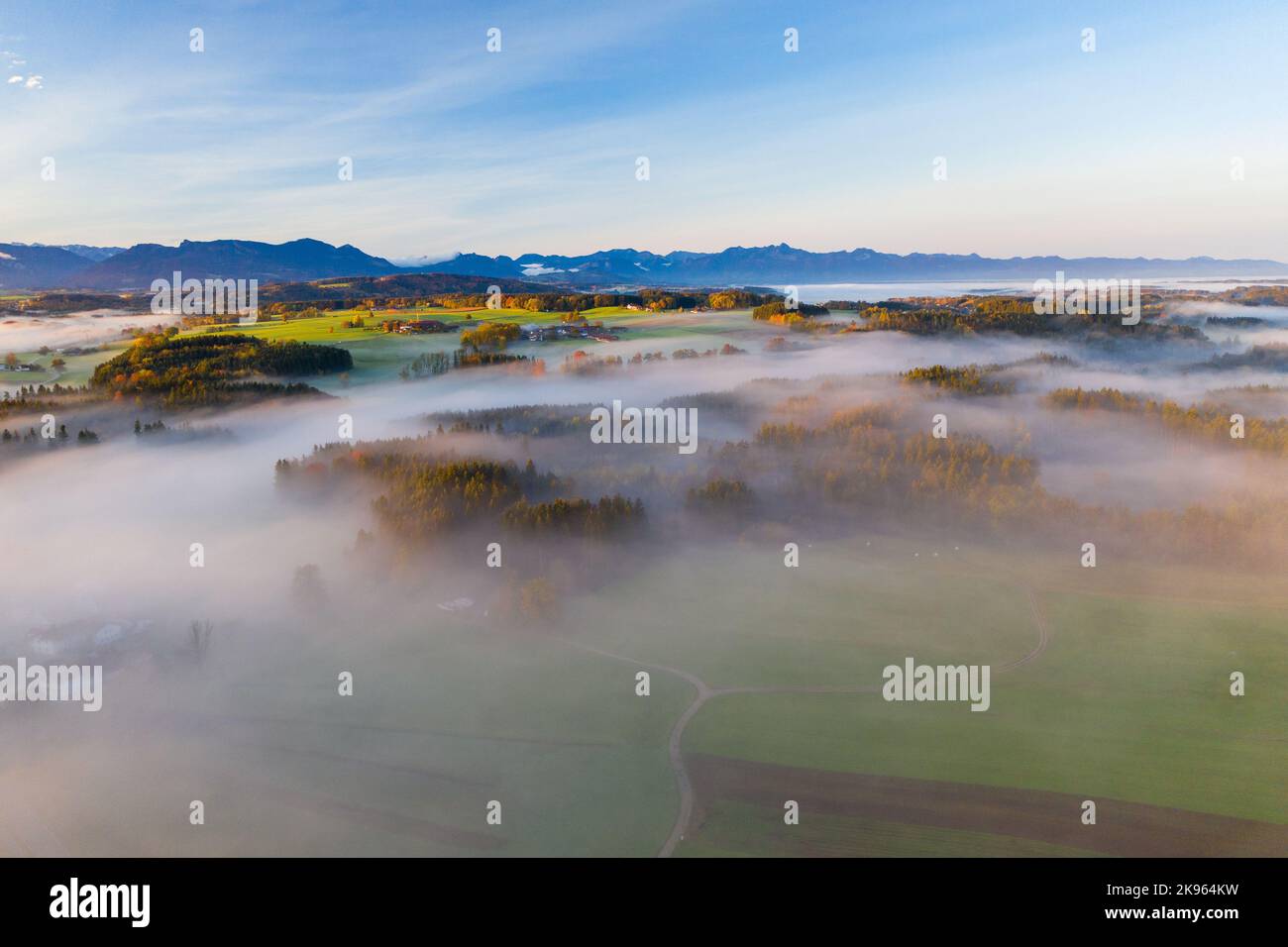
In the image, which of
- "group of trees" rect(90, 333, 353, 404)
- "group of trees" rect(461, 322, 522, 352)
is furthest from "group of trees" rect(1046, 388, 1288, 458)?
"group of trees" rect(90, 333, 353, 404)

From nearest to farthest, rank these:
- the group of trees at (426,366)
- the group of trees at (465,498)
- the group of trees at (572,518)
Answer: the group of trees at (572,518) → the group of trees at (465,498) → the group of trees at (426,366)

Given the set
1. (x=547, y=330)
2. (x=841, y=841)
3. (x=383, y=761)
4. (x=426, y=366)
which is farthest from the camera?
(x=547, y=330)

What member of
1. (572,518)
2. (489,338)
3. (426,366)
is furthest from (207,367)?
(572,518)

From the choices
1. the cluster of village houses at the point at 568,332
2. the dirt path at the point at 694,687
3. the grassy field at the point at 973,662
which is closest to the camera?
the dirt path at the point at 694,687

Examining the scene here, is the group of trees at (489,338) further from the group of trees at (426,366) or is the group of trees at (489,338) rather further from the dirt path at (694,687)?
the dirt path at (694,687)

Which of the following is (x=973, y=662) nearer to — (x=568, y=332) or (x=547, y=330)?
(x=568, y=332)

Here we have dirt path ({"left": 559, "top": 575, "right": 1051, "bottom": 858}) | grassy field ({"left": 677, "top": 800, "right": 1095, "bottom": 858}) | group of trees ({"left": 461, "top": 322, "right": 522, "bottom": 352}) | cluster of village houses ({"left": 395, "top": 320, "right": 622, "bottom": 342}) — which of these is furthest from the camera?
cluster of village houses ({"left": 395, "top": 320, "right": 622, "bottom": 342})

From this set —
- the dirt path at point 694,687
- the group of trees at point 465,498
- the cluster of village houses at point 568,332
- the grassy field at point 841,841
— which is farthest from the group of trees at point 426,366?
the grassy field at point 841,841

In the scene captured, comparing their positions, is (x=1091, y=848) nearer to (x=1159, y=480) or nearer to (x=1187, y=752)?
(x=1187, y=752)

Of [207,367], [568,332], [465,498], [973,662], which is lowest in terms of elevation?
[973,662]

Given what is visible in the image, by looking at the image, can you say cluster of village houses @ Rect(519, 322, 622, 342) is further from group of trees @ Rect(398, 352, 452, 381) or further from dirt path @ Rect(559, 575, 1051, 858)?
dirt path @ Rect(559, 575, 1051, 858)

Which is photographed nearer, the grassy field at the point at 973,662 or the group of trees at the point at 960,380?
the grassy field at the point at 973,662
